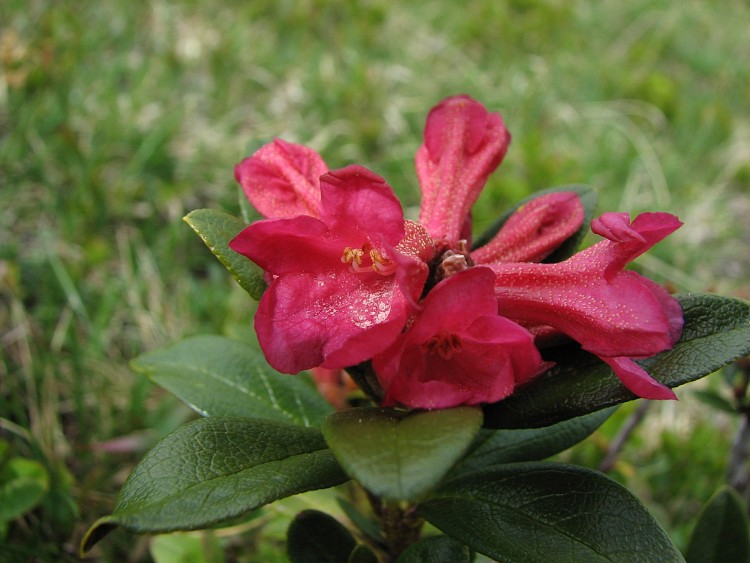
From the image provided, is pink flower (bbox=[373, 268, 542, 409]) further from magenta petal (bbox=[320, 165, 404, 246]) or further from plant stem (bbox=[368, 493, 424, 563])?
plant stem (bbox=[368, 493, 424, 563])

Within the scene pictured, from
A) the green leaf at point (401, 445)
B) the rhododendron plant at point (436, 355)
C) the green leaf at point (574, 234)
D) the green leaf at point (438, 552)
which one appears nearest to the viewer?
the green leaf at point (401, 445)

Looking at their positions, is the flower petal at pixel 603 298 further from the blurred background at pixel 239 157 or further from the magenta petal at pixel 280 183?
the blurred background at pixel 239 157

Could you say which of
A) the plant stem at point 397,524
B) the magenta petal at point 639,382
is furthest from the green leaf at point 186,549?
the magenta petal at point 639,382

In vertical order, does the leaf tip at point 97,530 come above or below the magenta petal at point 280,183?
below

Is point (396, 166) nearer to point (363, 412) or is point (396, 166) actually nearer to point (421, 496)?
point (363, 412)

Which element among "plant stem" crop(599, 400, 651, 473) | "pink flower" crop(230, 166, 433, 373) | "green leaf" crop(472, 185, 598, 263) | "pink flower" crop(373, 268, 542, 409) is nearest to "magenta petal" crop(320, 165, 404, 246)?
"pink flower" crop(230, 166, 433, 373)

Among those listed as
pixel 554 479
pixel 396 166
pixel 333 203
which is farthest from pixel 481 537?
pixel 396 166
